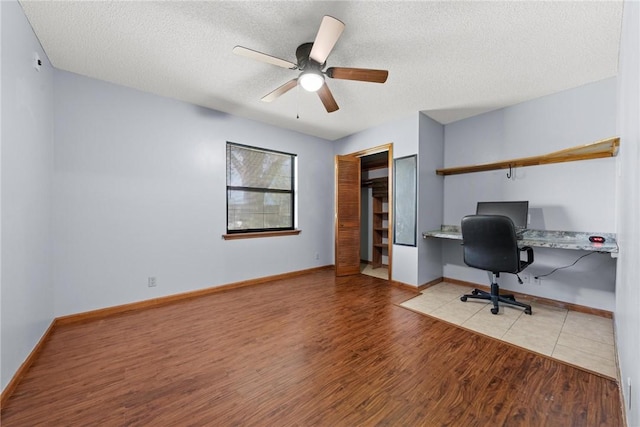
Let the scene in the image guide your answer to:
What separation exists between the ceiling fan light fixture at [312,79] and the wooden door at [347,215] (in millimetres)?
2236

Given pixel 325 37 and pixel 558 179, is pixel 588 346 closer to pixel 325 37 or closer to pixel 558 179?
pixel 558 179

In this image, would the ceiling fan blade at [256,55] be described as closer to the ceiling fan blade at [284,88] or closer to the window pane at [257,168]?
the ceiling fan blade at [284,88]

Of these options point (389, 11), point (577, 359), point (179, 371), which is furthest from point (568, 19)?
point (179, 371)

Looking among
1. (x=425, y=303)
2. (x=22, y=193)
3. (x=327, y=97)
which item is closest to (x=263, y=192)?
(x=327, y=97)

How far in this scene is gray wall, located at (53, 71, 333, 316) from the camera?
2.54 m

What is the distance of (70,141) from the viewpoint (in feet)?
8.34

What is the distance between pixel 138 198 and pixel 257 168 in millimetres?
1709

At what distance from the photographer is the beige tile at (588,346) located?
194 centimetres

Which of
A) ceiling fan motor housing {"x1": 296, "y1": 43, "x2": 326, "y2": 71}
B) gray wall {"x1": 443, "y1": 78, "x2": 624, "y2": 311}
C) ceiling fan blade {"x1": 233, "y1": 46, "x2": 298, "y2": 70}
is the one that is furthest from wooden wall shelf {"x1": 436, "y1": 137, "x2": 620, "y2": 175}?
ceiling fan blade {"x1": 233, "y1": 46, "x2": 298, "y2": 70}

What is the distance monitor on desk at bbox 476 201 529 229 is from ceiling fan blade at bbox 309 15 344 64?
284 cm

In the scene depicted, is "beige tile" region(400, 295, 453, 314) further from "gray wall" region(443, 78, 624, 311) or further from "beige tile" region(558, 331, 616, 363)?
"beige tile" region(558, 331, 616, 363)

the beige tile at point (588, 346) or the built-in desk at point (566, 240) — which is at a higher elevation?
the built-in desk at point (566, 240)

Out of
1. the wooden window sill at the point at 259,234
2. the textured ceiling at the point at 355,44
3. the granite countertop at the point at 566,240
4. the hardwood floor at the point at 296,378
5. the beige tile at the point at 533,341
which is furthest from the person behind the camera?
the wooden window sill at the point at 259,234

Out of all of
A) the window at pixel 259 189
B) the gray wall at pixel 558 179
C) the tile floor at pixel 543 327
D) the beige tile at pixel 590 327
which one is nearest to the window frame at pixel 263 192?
the window at pixel 259 189
